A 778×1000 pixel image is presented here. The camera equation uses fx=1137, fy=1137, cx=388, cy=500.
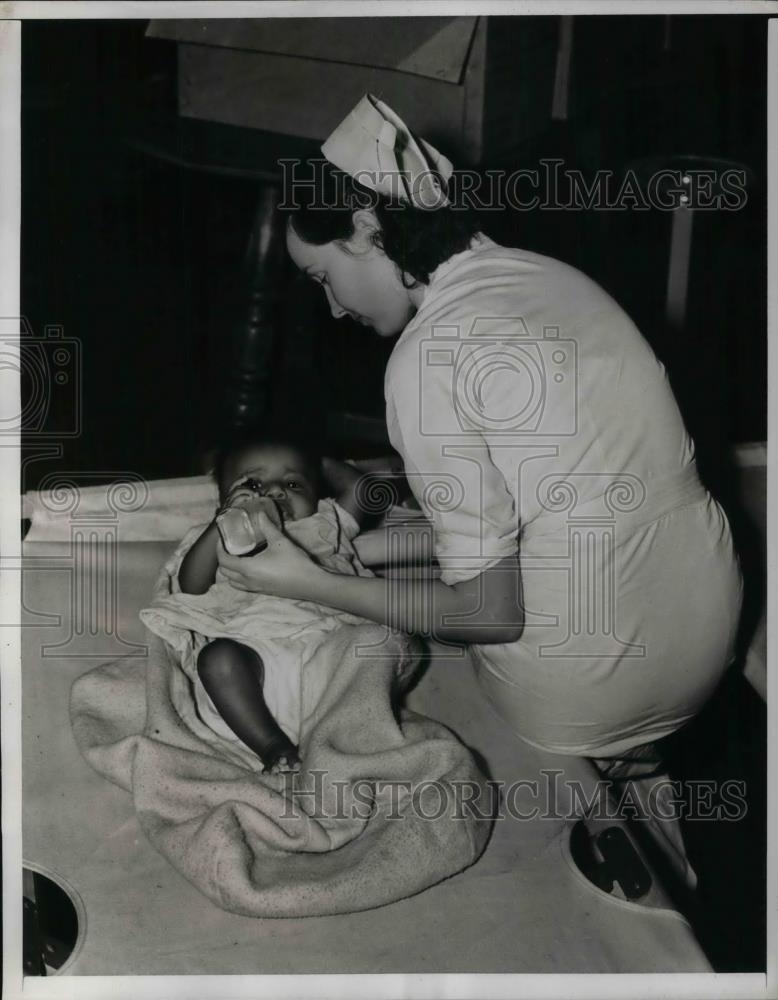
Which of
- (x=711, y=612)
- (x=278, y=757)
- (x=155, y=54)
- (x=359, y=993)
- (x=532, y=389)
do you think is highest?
(x=155, y=54)

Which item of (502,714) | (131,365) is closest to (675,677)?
(502,714)

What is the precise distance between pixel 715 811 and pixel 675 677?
0.19 meters

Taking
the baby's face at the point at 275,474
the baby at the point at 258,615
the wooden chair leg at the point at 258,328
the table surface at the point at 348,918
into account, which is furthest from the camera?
the wooden chair leg at the point at 258,328

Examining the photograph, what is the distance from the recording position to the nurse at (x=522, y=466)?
85 cm

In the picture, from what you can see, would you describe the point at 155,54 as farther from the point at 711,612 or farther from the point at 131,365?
the point at 711,612

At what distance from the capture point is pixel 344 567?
1080 millimetres

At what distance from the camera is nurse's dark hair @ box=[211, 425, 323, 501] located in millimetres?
1052

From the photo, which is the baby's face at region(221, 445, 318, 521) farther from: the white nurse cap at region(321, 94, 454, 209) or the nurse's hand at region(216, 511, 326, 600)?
the white nurse cap at region(321, 94, 454, 209)

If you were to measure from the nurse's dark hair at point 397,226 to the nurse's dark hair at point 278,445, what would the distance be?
8.5 inches
